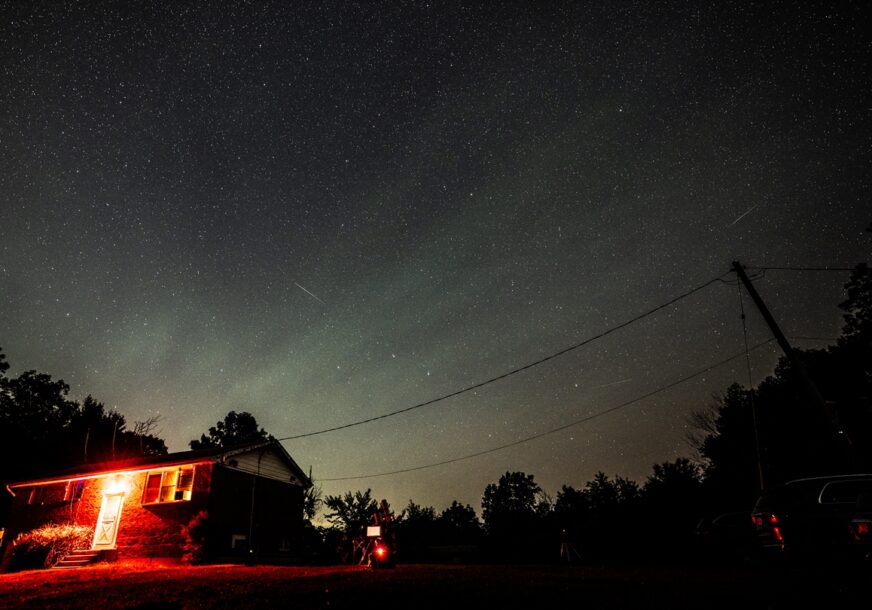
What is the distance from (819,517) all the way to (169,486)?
24.5 metres

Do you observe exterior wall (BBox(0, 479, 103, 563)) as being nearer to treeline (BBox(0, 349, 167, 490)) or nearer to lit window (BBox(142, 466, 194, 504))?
lit window (BBox(142, 466, 194, 504))

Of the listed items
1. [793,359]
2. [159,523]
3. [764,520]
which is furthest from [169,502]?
[793,359]

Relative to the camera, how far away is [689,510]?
2011cm

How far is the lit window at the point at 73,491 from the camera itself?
24.6 meters

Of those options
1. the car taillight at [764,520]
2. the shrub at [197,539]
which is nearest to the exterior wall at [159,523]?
the shrub at [197,539]

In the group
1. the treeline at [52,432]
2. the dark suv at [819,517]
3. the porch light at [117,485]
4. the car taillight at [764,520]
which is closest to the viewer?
the dark suv at [819,517]

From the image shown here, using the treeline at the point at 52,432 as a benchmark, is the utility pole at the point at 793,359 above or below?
below

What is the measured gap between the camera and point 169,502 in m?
22.2

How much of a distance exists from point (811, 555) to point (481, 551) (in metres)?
16.2

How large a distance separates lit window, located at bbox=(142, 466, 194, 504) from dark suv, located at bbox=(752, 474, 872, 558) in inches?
881

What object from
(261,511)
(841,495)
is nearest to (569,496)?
(261,511)

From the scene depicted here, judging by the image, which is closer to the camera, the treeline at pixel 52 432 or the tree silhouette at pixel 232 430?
the treeline at pixel 52 432

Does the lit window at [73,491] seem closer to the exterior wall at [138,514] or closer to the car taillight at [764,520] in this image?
the exterior wall at [138,514]

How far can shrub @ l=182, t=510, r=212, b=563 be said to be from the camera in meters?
19.9
